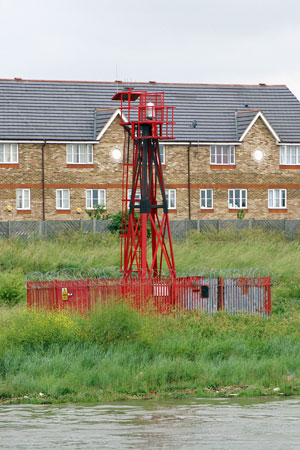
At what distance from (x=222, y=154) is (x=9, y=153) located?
12529 mm

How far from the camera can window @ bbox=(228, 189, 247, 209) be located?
2048 inches

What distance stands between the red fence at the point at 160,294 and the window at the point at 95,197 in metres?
24.2

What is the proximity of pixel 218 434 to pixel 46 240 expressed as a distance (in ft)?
90.3

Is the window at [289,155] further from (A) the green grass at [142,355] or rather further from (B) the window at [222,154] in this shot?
(A) the green grass at [142,355]

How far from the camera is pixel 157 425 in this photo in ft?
48.0

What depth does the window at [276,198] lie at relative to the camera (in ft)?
173

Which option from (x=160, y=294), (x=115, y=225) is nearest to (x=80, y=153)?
(x=115, y=225)

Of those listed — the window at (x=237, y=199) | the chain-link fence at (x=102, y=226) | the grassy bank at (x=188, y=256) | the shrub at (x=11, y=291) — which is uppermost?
the window at (x=237, y=199)

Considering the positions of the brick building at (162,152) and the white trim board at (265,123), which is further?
the white trim board at (265,123)

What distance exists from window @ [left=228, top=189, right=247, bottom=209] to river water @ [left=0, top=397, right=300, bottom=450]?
3501cm

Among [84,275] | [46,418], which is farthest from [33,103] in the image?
[46,418]

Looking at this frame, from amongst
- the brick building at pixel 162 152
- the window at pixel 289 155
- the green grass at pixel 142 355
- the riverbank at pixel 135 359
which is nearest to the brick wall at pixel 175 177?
the brick building at pixel 162 152

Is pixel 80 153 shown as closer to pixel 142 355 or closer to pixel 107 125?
pixel 107 125

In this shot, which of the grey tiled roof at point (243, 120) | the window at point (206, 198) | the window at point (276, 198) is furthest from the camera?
the window at point (276, 198)
